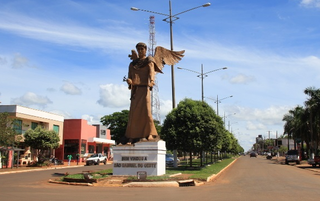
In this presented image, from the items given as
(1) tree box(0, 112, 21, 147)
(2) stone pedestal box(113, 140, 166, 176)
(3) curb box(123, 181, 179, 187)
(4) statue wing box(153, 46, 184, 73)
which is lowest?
(3) curb box(123, 181, 179, 187)

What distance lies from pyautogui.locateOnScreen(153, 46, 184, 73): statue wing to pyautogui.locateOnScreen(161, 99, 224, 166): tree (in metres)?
6.32

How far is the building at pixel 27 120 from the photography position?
37.4m

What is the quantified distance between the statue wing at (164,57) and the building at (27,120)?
21887 mm

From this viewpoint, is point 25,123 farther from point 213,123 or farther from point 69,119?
point 213,123

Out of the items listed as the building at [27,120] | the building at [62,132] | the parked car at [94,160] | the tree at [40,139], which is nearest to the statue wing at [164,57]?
the building at [62,132]

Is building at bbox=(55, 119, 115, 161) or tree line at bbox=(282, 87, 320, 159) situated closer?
tree line at bbox=(282, 87, 320, 159)

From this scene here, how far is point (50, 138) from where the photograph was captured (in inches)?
1427

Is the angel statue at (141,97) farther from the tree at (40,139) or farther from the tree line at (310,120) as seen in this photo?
the tree line at (310,120)

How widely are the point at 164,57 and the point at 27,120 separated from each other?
26.5 metres

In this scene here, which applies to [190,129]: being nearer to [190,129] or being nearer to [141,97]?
[190,129]

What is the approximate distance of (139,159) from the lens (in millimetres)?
17625

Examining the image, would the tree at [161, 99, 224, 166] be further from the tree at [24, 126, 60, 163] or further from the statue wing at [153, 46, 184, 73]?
the tree at [24, 126, 60, 163]

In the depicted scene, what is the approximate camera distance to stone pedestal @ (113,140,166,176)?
17.4 metres

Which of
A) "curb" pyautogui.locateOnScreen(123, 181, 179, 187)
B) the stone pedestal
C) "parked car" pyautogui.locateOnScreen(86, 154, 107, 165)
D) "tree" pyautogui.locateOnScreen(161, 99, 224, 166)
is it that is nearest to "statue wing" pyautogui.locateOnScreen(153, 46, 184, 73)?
the stone pedestal
